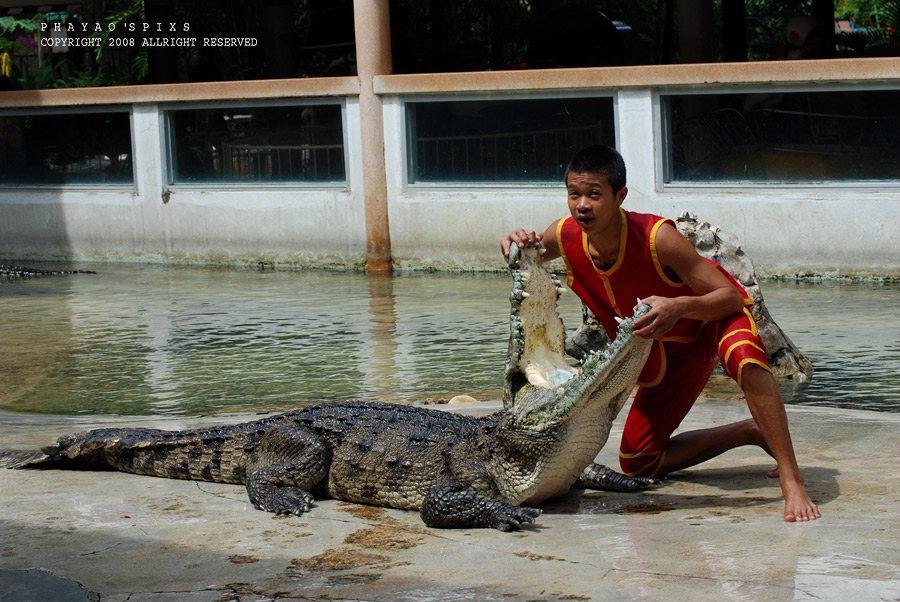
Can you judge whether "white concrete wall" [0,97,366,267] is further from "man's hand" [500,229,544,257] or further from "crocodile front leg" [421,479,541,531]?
"crocodile front leg" [421,479,541,531]

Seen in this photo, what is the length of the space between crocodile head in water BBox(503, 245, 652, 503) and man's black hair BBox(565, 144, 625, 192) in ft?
1.07

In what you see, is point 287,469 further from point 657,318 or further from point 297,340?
point 297,340

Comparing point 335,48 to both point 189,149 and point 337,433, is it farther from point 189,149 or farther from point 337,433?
point 337,433

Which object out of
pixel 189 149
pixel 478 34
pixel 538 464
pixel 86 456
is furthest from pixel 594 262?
pixel 478 34

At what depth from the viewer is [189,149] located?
12.2 m

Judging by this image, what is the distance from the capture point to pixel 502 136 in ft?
35.3

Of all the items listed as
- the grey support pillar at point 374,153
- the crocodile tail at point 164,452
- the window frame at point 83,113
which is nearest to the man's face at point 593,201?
the crocodile tail at point 164,452

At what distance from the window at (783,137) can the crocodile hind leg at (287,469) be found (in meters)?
6.53

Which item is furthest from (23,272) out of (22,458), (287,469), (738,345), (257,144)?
(738,345)

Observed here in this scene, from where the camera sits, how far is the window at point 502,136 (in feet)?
34.2

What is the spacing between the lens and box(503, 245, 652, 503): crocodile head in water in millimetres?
3518

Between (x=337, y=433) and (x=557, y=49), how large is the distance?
40.2ft

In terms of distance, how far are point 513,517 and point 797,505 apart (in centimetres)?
89

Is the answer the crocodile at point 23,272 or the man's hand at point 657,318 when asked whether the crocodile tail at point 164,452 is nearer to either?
the man's hand at point 657,318
